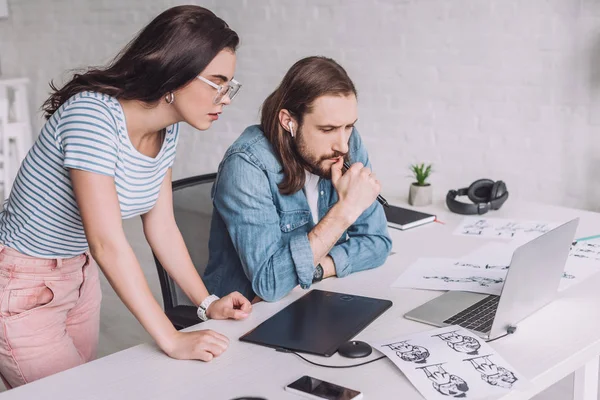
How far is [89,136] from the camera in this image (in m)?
1.41

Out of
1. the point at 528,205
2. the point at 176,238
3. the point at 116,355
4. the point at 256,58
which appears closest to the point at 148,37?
the point at 176,238

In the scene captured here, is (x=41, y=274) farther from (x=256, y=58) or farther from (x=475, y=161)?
(x=256, y=58)

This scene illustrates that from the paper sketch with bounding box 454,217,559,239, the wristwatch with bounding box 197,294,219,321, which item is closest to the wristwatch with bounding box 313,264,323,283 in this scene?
the wristwatch with bounding box 197,294,219,321

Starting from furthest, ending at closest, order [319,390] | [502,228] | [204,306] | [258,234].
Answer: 1. [502,228]
2. [258,234]
3. [204,306]
4. [319,390]

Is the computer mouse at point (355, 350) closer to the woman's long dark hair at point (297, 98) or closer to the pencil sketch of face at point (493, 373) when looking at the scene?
the pencil sketch of face at point (493, 373)

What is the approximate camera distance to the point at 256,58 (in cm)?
378

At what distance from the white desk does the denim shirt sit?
0.08m

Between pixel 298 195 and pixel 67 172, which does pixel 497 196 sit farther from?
pixel 67 172

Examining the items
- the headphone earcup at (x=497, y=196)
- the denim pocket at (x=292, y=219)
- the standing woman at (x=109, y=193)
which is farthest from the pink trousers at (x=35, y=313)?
the headphone earcup at (x=497, y=196)

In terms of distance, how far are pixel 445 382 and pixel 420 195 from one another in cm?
122

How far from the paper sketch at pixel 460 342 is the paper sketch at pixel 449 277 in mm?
271

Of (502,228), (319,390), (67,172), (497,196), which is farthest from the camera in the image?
(497,196)

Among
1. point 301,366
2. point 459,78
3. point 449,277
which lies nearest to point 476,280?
point 449,277

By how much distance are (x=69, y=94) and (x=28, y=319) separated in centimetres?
47
